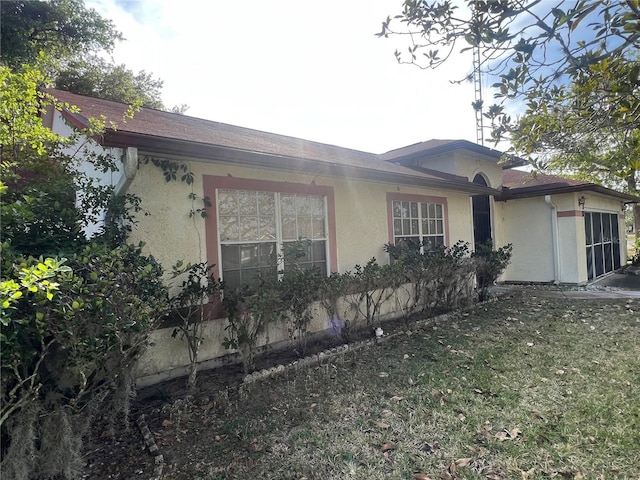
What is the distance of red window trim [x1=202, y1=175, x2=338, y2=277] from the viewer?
5.20 metres

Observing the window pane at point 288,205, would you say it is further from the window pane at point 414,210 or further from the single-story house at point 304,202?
the window pane at point 414,210

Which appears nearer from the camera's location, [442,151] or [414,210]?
[414,210]

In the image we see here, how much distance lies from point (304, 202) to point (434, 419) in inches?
163

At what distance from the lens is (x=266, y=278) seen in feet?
17.1

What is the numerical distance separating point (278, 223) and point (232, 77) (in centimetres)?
307

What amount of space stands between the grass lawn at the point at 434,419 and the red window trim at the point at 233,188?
199 centimetres

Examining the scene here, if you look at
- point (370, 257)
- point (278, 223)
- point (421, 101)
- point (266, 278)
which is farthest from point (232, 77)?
point (370, 257)

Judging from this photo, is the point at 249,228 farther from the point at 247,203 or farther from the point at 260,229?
the point at 247,203

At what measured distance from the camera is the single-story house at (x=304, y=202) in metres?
4.75

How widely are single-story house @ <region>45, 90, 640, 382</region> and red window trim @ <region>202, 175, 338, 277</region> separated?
0.02 meters

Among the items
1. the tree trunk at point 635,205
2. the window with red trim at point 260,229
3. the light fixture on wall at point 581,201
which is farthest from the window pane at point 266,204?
the tree trunk at point 635,205

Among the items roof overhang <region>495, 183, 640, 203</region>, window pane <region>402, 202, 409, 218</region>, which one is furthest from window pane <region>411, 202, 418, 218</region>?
roof overhang <region>495, 183, 640, 203</region>

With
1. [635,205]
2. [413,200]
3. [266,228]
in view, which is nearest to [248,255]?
[266,228]

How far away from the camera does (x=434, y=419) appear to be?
3605 millimetres
